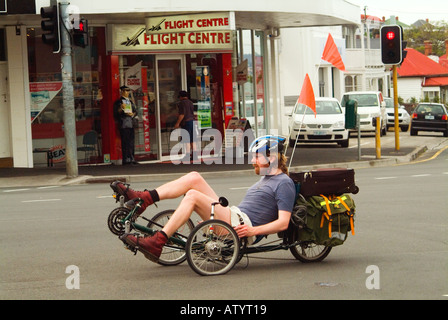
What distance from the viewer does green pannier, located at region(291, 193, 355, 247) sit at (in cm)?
815

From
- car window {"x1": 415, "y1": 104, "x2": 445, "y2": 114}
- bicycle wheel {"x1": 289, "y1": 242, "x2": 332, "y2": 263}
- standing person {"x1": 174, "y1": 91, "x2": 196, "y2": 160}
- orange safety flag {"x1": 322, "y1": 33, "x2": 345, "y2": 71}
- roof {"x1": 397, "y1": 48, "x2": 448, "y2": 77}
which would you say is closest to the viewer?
bicycle wheel {"x1": 289, "y1": 242, "x2": 332, "y2": 263}

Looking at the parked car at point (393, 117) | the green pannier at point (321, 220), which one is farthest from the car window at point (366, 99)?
the green pannier at point (321, 220)

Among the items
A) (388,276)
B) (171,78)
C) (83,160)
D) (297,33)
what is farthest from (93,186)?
(297,33)

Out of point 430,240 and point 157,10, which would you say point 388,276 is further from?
point 157,10

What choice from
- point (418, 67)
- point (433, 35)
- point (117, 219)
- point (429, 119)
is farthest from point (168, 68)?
point (433, 35)

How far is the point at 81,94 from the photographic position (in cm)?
2269

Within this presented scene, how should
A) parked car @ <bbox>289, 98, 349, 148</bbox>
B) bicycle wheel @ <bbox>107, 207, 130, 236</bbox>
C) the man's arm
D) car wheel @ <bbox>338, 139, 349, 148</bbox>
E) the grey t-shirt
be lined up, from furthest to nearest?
car wheel @ <bbox>338, 139, 349, 148</bbox>
parked car @ <bbox>289, 98, 349, 148</bbox>
bicycle wheel @ <bbox>107, 207, 130, 236</bbox>
the grey t-shirt
the man's arm

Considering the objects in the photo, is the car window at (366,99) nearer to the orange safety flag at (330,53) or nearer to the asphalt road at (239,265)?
the orange safety flag at (330,53)

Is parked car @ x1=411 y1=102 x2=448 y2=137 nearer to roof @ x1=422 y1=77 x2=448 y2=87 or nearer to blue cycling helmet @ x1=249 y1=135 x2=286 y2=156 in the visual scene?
blue cycling helmet @ x1=249 y1=135 x2=286 y2=156

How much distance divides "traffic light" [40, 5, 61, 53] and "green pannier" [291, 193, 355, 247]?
11835 millimetres

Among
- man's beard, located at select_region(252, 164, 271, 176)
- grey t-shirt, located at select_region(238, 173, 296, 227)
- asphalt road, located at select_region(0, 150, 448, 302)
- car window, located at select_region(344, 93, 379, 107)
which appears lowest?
asphalt road, located at select_region(0, 150, 448, 302)

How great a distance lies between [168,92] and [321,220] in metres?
16.3

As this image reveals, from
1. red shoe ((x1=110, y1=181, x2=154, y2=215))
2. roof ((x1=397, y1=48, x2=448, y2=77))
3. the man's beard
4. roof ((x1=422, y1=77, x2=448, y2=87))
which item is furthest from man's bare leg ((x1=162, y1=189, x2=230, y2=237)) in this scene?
roof ((x1=422, y1=77, x2=448, y2=87))

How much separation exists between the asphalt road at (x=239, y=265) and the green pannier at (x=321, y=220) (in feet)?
1.00
